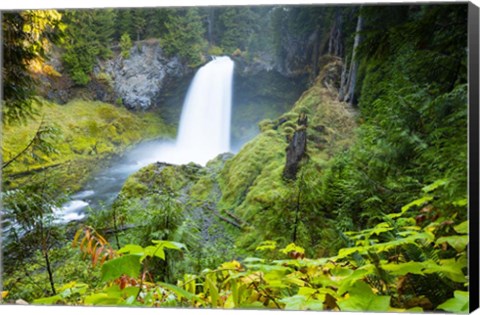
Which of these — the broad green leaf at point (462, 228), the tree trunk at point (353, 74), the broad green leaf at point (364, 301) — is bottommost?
the broad green leaf at point (364, 301)

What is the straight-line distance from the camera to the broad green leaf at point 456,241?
6.16ft

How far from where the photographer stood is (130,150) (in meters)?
2.76

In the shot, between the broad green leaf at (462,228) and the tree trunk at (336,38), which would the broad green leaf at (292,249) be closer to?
the broad green leaf at (462,228)

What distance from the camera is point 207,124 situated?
2715 millimetres

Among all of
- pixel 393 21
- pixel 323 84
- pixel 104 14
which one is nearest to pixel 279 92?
pixel 323 84

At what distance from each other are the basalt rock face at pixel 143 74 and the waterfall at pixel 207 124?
0.57ft

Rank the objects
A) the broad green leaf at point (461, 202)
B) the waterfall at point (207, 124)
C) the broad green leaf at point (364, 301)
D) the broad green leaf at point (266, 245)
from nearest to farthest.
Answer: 1. the broad green leaf at point (364, 301)
2. the broad green leaf at point (461, 202)
3. the broad green leaf at point (266, 245)
4. the waterfall at point (207, 124)

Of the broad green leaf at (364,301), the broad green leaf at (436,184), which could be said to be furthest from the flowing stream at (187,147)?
the broad green leaf at (364,301)

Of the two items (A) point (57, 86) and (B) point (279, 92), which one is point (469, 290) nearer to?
(B) point (279, 92)

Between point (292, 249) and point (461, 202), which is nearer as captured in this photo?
point (461, 202)

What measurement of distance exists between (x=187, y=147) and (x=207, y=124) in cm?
17

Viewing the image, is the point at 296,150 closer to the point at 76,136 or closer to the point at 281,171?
the point at 281,171

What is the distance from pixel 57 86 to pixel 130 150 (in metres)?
0.57

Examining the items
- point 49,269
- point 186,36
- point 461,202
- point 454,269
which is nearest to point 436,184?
point 461,202
